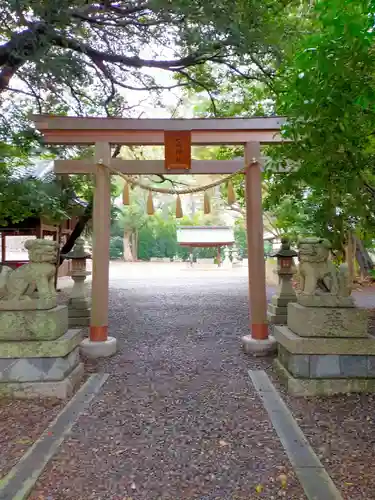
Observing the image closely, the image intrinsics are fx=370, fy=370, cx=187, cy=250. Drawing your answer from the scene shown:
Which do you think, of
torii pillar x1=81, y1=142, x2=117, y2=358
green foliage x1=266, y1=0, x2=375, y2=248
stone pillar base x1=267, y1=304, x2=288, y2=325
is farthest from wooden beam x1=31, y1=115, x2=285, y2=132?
stone pillar base x1=267, y1=304, x2=288, y2=325

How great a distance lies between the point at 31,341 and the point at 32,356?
0.48 feet

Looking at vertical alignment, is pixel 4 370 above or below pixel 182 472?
above

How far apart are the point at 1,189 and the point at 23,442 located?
4982 millimetres

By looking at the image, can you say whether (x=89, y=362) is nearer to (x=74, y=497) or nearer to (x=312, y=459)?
(x=74, y=497)

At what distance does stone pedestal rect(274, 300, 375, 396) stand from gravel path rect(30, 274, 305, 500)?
580 mm

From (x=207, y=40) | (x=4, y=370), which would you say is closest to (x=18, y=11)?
(x=207, y=40)

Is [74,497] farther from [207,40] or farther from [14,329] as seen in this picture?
[207,40]

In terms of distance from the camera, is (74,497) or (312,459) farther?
(312,459)

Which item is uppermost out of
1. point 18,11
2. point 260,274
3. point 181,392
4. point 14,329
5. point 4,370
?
point 18,11

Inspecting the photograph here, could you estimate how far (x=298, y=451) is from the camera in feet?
8.88

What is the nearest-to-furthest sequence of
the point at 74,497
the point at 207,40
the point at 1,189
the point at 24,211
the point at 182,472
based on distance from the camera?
the point at 74,497 → the point at 182,472 → the point at 207,40 → the point at 1,189 → the point at 24,211

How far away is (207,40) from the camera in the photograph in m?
4.98

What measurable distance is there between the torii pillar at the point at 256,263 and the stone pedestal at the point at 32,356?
269 centimetres

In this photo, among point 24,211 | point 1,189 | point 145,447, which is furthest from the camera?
point 24,211
